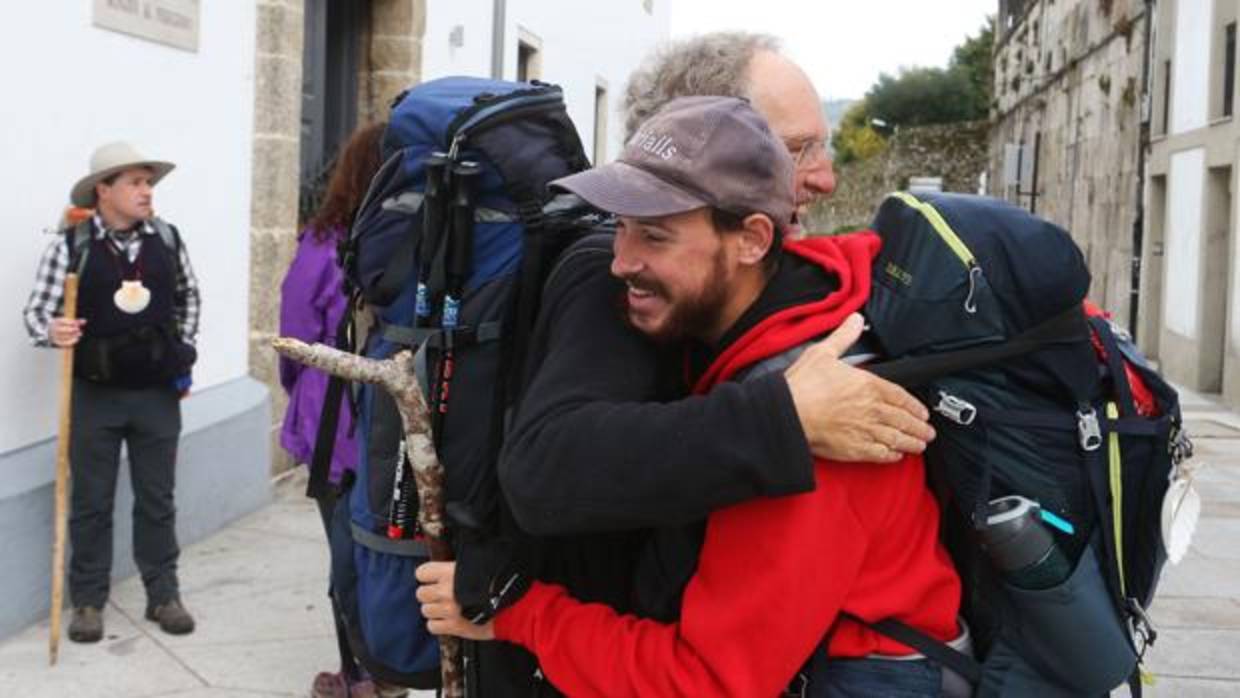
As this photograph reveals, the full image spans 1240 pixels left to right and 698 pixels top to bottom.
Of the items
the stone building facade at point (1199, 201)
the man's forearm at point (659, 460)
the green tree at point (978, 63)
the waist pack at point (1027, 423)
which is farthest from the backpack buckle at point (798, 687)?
the green tree at point (978, 63)

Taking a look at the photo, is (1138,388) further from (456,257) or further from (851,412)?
(456,257)

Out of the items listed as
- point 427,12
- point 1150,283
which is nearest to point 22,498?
point 427,12

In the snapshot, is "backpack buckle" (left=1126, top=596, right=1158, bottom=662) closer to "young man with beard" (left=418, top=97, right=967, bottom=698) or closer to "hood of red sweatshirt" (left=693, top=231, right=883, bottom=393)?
"young man with beard" (left=418, top=97, right=967, bottom=698)

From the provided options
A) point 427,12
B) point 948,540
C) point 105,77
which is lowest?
point 948,540

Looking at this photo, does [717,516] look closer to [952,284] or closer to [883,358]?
[883,358]

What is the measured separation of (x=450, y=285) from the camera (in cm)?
201

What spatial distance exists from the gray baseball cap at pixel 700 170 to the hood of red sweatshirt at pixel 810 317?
9 cm

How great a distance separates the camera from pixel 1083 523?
5.60ft

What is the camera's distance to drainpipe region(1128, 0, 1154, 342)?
56.1 feet

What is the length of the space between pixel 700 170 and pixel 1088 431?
0.55m

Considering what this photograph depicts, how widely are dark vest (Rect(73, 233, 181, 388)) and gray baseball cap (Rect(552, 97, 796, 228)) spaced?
135 inches

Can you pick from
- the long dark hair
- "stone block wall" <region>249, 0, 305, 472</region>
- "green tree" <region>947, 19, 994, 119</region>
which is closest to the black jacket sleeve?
the long dark hair

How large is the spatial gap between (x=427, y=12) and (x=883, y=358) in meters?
7.49

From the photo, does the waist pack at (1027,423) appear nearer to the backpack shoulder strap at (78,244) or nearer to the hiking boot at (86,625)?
the backpack shoulder strap at (78,244)
